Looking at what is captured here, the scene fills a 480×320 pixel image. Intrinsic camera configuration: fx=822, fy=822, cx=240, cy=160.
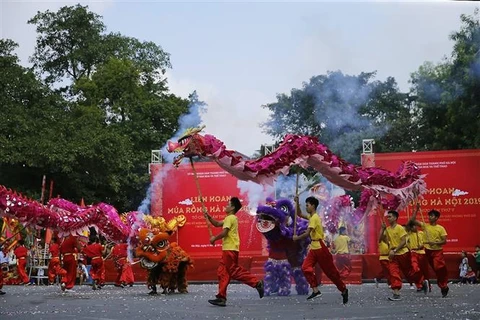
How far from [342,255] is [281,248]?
589 cm

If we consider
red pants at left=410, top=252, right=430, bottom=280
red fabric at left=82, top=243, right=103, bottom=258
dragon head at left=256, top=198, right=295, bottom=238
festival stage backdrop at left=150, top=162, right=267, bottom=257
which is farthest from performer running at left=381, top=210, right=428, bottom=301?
festival stage backdrop at left=150, top=162, right=267, bottom=257

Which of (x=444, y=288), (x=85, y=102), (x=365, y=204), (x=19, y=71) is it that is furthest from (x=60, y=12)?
(x=444, y=288)

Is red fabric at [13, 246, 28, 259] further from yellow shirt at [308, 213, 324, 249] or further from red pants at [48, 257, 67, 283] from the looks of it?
yellow shirt at [308, 213, 324, 249]

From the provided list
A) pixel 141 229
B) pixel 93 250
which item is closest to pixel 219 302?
pixel 141 229

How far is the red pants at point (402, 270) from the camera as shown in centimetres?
1423

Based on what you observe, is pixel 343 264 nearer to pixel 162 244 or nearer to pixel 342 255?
pixel 342 255

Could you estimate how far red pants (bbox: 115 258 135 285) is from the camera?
23375 millimetres

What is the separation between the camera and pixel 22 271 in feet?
86.5

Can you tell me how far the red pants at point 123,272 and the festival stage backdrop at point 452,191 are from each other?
831 centimetres

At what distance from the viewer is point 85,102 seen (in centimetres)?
3881

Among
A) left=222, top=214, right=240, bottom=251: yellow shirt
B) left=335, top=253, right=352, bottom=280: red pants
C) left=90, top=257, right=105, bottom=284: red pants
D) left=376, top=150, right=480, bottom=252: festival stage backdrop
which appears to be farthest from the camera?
left=376, top=150, right=480, bottom=252: festival stage backdrop

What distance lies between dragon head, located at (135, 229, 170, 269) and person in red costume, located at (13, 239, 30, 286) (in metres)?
8.95

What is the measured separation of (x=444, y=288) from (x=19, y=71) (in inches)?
868

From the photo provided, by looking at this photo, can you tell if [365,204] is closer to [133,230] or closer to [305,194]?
[133,230]
